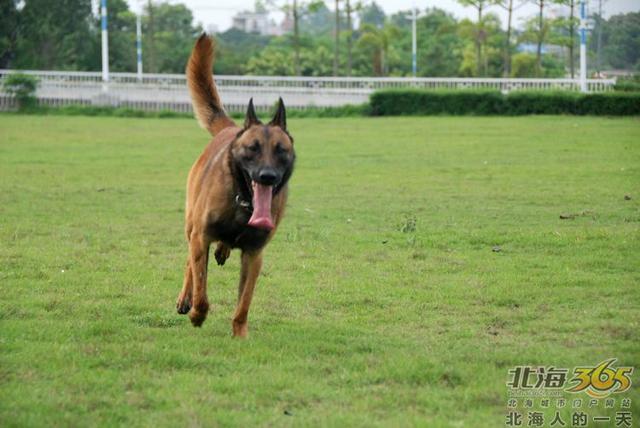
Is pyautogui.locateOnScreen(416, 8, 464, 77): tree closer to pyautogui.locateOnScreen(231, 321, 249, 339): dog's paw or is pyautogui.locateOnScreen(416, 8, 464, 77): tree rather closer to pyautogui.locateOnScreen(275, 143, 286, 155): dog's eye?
pyautogui.locateOnScreen(275, 143, 286, 155): dog's eye

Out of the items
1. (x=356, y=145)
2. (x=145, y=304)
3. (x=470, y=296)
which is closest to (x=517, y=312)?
(x=470, y=296)

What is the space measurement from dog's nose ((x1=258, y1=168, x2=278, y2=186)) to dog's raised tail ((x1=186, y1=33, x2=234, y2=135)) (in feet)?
7.89

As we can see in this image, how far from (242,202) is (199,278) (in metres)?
0.66

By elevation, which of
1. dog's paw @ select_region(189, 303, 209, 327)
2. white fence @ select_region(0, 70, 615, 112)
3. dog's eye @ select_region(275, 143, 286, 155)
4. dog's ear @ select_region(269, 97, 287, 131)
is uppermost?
white fence @ select_region(0, 70, 615, 112)

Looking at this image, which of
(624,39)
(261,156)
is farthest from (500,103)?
(261,156)

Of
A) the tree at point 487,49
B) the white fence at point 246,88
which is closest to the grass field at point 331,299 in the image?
the white fence at point 246,88

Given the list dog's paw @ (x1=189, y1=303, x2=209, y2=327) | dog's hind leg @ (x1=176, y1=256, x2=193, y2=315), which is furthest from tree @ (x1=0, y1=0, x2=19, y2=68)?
dog's paw @ (x1=189, y1=303, x2=209, y2=327)

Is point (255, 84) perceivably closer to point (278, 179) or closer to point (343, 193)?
point (343, 193)

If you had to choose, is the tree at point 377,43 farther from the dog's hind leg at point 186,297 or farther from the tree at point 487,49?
the dog's hind leg at point 186,297

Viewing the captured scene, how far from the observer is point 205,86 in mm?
8789

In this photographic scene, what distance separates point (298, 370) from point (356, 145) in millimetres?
18935

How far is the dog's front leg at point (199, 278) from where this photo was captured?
6.87 meters

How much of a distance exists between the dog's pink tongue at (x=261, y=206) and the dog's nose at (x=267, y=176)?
10cm

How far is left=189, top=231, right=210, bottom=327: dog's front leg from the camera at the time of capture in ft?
22.5
